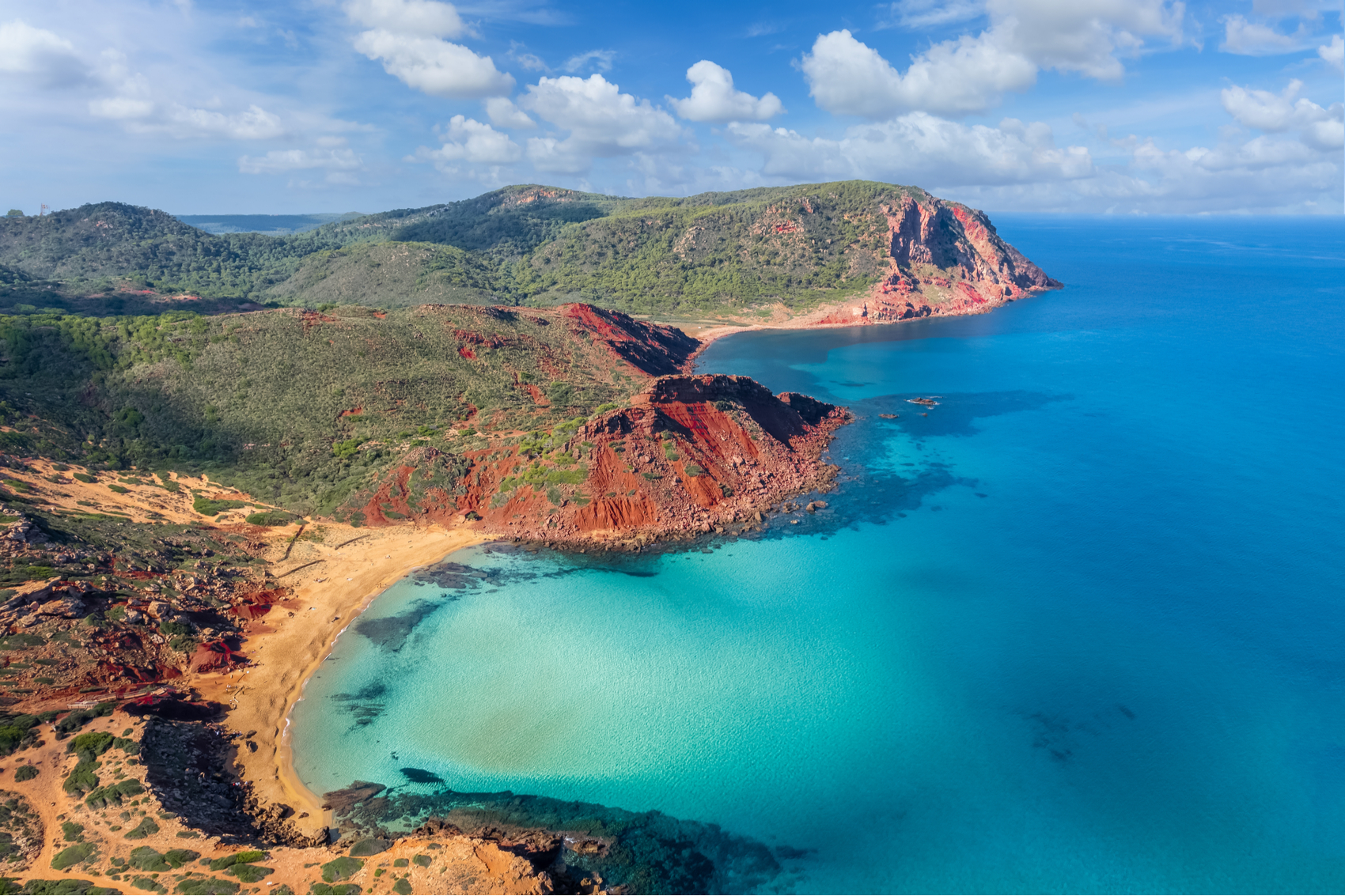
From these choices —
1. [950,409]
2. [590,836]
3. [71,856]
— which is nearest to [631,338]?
[950,409]

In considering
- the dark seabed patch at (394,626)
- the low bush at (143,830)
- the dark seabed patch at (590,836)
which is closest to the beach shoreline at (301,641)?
the dark seabed patch at (394,626)

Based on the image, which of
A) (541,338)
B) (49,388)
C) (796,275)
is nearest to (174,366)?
(49,388)

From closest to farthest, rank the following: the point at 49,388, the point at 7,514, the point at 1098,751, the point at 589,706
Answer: the point at 1098,751 → the point at 589,706 → the point at 7,514 → the point at 49,388

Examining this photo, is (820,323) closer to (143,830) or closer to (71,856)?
(143,830)

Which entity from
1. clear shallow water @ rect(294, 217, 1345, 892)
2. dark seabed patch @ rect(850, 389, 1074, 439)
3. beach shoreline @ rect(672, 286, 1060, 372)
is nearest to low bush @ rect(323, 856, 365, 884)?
clear shallow water @ rect(294, 217, 1345, 892)

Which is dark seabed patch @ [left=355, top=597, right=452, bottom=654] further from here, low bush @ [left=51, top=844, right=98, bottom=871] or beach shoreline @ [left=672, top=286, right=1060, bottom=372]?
beach shoreline @ [left=672, top=286, right=1060, bottom=372]

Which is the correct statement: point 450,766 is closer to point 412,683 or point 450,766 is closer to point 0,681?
point 412,683
